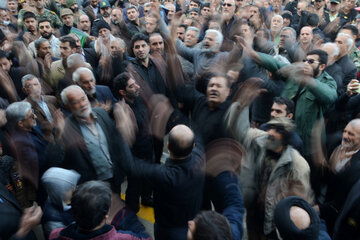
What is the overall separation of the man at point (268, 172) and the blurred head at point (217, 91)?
29 cm

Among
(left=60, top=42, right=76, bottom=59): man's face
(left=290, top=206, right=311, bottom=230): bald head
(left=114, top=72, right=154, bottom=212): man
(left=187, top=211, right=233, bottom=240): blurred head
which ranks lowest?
(left=114, top=72, right=154, bottom=212): man

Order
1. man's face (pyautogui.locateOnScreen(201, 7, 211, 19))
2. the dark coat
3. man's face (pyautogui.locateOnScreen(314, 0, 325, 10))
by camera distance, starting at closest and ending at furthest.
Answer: the dark coat, man's face (pyautogui.locateOnScreen(201, 7, 211, 19)), man's face (pyautogui.locateOnScreen(314, 0, 325, 10))

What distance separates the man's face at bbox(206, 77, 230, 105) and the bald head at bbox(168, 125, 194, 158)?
952 mm

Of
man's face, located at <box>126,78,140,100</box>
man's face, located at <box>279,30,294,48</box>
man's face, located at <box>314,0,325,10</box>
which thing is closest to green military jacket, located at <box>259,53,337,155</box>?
man's face, located at <box>279,30,294,48</box>

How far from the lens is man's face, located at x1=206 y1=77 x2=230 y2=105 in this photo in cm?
313

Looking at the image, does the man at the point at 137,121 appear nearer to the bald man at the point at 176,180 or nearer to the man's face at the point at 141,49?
the man's face at the point at 141,49

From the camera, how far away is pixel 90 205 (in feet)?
5.73

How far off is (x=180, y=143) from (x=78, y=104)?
1.19 meters

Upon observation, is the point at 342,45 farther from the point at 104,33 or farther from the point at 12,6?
the point at 12,6

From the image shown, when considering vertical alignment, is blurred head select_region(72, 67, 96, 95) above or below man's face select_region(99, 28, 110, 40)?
above

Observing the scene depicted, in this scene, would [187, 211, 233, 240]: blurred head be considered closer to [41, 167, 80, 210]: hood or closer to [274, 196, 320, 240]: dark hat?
[274, 196, 320, 240]: dark hat

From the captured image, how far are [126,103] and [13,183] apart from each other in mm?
1374

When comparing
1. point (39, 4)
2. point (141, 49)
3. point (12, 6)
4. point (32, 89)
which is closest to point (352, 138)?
point (141, 49)

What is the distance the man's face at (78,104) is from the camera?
288cm
